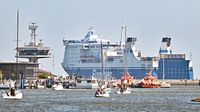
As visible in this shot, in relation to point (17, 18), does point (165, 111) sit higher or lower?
lower

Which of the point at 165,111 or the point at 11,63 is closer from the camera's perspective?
the point at 165,111

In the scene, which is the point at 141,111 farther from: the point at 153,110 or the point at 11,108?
the point at 11,108

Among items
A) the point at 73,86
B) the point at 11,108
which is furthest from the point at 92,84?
the point at 11,108

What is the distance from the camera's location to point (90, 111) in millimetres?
79188

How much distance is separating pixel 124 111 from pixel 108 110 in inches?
67.5

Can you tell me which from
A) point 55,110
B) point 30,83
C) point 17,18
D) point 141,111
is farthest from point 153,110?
A: point 30,83

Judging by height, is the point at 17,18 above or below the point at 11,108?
above

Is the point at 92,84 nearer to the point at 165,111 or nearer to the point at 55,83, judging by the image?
the point at 55,83

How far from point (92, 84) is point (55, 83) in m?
7.67

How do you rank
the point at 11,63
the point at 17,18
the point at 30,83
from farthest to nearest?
1. the point at 11,63
2. the point at 30,83
3. the point at 17,18

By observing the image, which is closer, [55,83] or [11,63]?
[55,83]

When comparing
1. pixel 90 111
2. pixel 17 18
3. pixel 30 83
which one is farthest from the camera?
pixel 30 83

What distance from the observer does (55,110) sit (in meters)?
80.0

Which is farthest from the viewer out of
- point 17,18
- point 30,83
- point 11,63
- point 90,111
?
point 11,63
